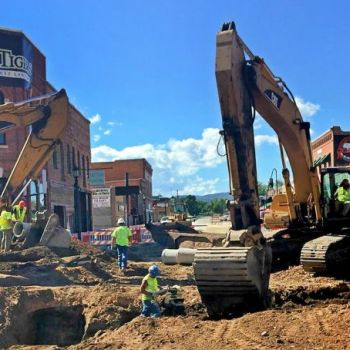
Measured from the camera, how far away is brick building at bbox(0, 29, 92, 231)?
30.0 meters

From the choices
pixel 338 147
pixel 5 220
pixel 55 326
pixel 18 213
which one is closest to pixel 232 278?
pixel 55 326

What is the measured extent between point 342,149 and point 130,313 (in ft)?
117

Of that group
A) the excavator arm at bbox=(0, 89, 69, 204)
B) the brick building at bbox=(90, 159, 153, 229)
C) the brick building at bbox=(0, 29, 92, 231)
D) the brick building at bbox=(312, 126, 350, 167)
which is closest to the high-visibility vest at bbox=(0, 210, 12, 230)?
the excavator arm at bbox=(0, 89, 69, 204)

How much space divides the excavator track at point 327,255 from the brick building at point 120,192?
24.6 m

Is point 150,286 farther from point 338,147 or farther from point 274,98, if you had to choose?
point 338,147

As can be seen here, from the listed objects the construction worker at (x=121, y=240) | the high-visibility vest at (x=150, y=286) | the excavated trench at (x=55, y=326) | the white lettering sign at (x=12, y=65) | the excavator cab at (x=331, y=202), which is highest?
the white lettering sign at (x=12, y=65)

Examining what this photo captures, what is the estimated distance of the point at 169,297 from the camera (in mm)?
10492

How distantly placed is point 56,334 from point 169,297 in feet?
8.36

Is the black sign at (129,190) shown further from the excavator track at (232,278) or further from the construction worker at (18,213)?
the excavator track at (232,278)

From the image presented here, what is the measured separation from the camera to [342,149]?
43219 mm

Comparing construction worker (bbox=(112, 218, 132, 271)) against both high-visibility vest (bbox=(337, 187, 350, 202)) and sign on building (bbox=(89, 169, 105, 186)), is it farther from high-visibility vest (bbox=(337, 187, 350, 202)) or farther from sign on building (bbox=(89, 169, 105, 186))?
sign on building (bbox=(89, 169, 105, 186))

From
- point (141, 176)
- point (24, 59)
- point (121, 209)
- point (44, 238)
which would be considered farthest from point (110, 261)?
point (141, 176)

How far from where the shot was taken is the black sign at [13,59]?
3000cm

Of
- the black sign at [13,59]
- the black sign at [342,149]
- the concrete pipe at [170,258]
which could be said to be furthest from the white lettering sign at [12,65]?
the black sign at [342,149]
